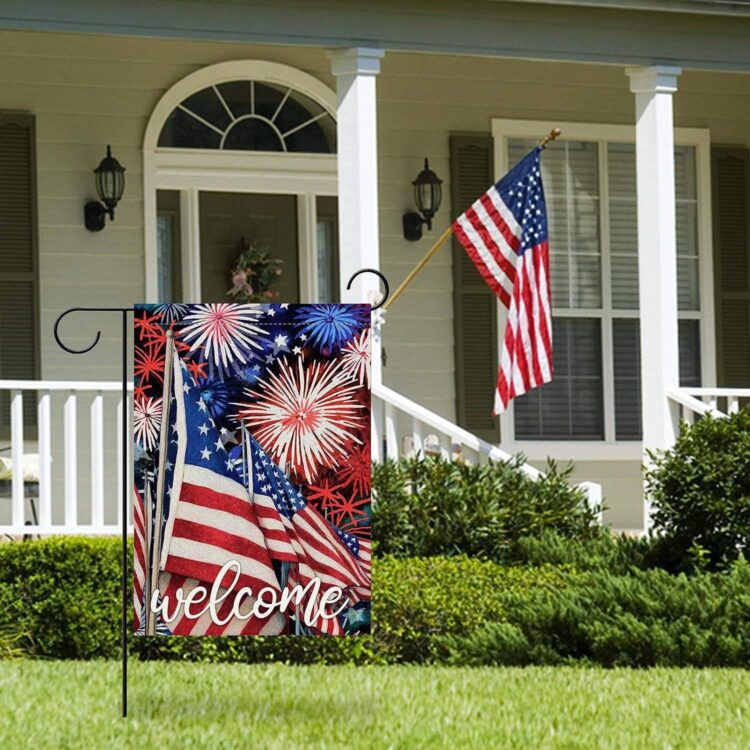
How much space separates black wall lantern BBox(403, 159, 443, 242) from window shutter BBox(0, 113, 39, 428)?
2869 mm

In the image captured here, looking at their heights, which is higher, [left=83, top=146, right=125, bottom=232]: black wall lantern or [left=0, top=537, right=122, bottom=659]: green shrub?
[left=83, top=146, right=125, bottom=232]: black wall lantern

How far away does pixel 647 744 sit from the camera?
5.89 m

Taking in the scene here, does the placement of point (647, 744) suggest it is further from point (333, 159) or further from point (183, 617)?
point (333, 159)

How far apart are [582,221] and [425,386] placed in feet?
6.28

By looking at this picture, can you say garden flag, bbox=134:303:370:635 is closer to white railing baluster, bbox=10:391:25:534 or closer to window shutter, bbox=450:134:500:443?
white railing baluster, bbox=10:391:25:534

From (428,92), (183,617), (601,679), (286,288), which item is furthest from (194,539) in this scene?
(428,92)

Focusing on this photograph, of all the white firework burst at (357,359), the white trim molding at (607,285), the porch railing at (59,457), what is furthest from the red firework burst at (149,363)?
the white trim molding at (607,285)

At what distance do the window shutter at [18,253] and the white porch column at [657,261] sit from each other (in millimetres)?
4261

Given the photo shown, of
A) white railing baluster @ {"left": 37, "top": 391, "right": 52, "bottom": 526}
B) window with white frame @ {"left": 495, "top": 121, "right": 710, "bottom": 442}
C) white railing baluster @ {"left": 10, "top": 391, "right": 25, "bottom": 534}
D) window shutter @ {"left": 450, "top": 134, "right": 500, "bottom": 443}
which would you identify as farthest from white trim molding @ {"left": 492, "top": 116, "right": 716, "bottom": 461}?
white railing baluster @ {"left": 10, "top": 391, "right": 25, "bottom": 534}

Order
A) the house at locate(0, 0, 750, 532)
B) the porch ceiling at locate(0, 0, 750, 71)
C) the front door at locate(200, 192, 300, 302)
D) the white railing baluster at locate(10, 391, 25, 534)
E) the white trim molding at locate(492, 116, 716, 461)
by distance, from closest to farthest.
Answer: the white railing baluster at locate(10, 391, 25, 534) < the porch ceiling at locate(0, 0, 750, 71) < the house at locate(0, 0, 750, 532) < the front door at locate(200, 192, 300, 302) < the white trim molding at locate(492, 116, 716, 461)

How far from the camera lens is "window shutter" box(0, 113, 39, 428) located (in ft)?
37.4

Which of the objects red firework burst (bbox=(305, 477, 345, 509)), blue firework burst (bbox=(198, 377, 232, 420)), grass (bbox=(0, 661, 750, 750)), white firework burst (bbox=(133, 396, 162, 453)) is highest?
blue firework burst (bbox=(198, 377, 232, 420))

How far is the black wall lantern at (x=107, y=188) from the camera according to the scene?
1157cm

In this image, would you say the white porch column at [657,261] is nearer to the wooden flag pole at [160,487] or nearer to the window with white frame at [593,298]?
the window with white frame at [593,298]
